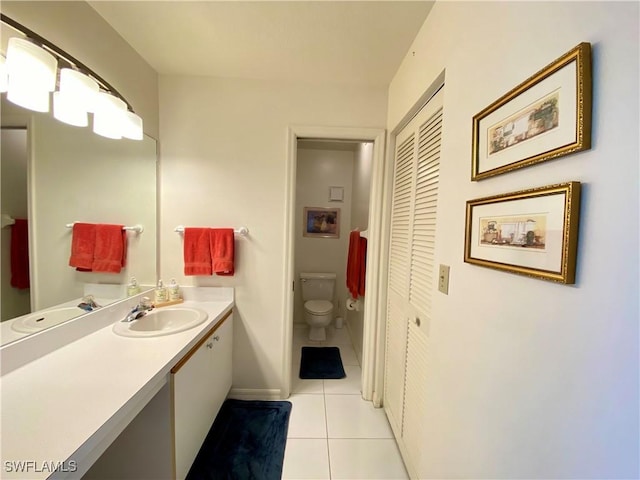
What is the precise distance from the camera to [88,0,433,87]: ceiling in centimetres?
114

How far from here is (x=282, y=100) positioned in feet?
5.65

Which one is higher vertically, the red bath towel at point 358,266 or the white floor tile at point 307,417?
the red bath towel at point 358,266

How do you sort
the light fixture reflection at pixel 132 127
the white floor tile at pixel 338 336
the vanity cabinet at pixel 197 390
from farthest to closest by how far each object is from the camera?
1. the white floor tile at pixel 338 336
2. the light fixture reflection at pixel 132 127
3. the vanity cabinet at pixel 197 390

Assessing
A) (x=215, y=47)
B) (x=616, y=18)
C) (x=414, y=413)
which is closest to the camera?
(x=616, y=18)

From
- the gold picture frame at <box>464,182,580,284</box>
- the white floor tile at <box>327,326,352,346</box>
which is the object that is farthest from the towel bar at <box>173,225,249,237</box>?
the white floor tile at <box>327,326,352,346</box>

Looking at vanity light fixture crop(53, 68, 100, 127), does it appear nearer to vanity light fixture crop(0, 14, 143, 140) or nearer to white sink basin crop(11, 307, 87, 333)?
vanity light fixture crop(0, 14, 143, 140)

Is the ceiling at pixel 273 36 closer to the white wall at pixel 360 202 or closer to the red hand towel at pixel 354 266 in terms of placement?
the white wall at pixel 360 202

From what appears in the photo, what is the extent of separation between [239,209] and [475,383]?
163 cm

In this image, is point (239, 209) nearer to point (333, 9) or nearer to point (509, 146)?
point (333, 9)

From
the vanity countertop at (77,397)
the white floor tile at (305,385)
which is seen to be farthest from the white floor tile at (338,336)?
the vanity countertop at (77,397)

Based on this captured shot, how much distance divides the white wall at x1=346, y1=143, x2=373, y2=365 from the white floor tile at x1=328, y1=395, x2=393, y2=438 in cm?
54

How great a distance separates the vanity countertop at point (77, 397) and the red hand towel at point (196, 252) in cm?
57

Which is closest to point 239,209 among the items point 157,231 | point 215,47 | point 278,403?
point 157,231

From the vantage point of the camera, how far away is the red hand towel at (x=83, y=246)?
1197 mm
